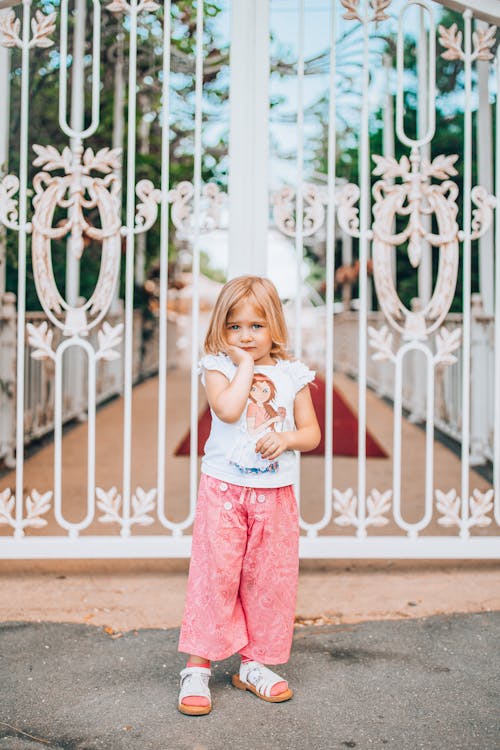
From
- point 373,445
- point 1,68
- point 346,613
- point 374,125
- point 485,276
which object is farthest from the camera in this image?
point 374,125

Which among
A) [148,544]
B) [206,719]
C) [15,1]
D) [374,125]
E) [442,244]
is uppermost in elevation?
[374,125]

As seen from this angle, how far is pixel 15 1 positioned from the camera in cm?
296

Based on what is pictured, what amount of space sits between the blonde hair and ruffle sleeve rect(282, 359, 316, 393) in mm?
79

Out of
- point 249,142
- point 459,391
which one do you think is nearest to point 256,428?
point 249,142

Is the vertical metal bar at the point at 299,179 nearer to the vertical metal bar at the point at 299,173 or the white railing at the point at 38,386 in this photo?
the vertical metal bar at the point at 299,173

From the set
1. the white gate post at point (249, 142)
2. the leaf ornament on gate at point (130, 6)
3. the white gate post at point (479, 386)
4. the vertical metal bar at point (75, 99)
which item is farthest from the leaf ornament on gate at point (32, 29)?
the white gate post at point (479, 386)

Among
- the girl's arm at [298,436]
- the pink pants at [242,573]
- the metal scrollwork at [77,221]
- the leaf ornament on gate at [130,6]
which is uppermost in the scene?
the leaf ornament on gate at [130,6]

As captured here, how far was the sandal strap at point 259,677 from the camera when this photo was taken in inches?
85.3

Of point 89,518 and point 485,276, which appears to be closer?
point 89,518

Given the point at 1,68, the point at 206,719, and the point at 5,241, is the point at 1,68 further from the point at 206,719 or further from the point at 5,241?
the point at 206,719

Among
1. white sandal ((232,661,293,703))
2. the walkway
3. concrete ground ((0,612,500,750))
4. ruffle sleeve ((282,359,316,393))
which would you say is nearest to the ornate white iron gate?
the walkway

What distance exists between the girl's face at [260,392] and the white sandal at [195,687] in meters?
0.72

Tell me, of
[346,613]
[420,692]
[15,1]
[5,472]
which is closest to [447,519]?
[346,613]

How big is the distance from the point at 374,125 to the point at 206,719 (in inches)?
386
